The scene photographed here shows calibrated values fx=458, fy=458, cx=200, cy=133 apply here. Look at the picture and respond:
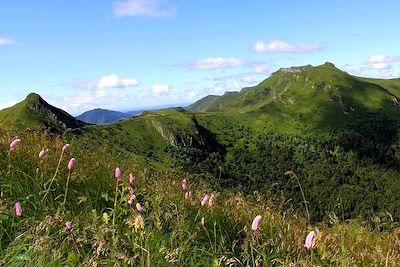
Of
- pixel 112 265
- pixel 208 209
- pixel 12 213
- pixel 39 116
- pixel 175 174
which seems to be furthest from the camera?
pixel 39 116

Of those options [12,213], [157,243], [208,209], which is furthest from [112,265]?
[208,209]

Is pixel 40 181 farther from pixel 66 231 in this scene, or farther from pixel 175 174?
pixel 175 174

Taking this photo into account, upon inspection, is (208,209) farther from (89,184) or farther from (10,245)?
(10,245)

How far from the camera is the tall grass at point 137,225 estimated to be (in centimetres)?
398

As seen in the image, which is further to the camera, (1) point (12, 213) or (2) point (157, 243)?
(1) point (12, 213)

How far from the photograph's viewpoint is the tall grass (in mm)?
3977

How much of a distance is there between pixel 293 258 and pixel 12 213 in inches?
119

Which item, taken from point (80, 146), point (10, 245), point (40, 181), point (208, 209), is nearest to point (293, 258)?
point (208, 209)

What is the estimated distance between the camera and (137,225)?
357cm

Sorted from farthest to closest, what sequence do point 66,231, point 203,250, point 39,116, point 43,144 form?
point 39,116
point 43,144
point 203,250
point 66,231

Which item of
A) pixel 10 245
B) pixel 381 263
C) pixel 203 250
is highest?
pixel 10 245

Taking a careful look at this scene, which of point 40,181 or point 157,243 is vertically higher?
point 40,181

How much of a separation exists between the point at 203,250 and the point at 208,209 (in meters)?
1.38

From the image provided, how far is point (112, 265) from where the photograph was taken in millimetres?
3777
